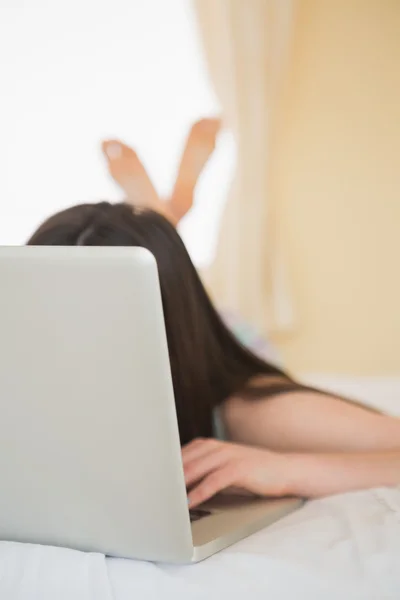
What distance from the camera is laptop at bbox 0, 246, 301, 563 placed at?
20.5 inches

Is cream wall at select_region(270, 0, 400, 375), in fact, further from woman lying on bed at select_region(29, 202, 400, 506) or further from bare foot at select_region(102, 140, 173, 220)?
woman lying on bed at select_region(29, 202, 400, 506)

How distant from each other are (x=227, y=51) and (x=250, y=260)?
0.58m

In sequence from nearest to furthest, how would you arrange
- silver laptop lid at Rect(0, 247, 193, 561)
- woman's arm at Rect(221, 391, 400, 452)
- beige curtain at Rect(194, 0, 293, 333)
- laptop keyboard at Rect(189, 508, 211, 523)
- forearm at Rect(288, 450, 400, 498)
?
silver laptop lid at Rect(0, 247, 193, 561) < laptop keyboard at Rect(189, 508, 211, 523) < forearm at Rect(288, 450, 400, 498) < woman's arm at Rect(221, 391, 400, 452) < beige curtain at Rect(194, 0, 293, 333)

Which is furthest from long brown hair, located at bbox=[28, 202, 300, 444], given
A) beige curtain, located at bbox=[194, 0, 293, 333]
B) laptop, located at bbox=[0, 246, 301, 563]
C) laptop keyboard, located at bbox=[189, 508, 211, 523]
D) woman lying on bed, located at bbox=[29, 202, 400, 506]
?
beige curtain, located at bbox=[194, 0, 293, 333]

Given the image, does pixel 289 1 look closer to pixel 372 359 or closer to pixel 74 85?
pixel 74 85

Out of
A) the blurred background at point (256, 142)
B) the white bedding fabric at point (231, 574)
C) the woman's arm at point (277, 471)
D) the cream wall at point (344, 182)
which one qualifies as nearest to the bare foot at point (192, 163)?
the blurred background at point (256, 142)

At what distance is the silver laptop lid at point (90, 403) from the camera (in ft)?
1.71

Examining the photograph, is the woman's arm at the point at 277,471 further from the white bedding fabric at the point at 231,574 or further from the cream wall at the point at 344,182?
the cream wall at the point at 344,182

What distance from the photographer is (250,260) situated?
7.05ft

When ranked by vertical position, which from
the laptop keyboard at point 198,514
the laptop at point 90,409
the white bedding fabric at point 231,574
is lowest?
the laptop keyboard at point 198,514

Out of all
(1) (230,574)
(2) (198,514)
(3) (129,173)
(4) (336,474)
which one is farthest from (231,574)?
(3) (129,173)

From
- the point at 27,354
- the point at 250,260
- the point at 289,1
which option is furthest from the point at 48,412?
the point at 289,1

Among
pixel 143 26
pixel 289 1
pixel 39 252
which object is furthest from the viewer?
pixel 143 26

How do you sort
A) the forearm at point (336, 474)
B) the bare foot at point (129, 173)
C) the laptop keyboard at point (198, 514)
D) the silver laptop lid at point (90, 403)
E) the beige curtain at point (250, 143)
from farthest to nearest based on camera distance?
the bare foot at point (129, 173) → the beige curtain at point (250, 143) → the forearm at point (336, 474) → the laptop keyboard at point (198, 514) → the silver laptop lid at point (90, 403)
